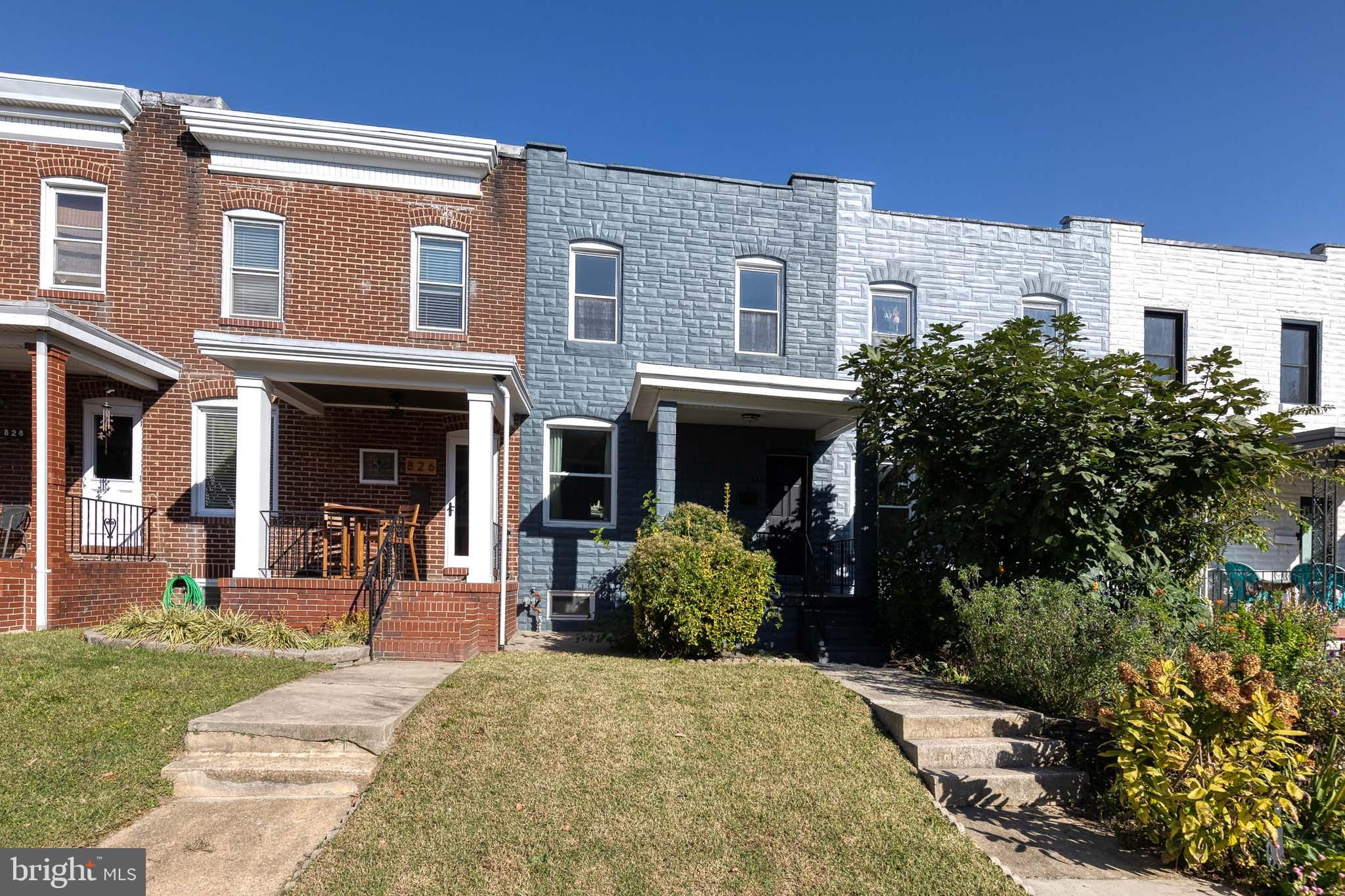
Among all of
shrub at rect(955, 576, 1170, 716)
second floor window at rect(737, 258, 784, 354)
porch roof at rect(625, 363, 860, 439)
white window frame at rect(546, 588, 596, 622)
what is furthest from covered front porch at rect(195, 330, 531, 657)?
shrub at rect(955, 576, 1170, 716)

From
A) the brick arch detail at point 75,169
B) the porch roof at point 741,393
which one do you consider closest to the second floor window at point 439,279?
the porch roof at point 741,393

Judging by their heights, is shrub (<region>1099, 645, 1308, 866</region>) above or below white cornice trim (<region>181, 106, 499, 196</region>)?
below

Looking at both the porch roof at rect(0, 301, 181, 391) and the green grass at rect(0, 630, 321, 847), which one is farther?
the porch roof at rect(0, 301, 181, 391)

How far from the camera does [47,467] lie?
855 cm

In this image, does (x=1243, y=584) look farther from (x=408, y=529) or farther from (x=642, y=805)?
(x=408, y=529)

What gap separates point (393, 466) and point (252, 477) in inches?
113

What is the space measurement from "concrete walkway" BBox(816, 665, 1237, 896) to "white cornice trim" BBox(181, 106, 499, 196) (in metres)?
9.45

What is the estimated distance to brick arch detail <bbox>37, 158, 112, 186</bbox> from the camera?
10674mm

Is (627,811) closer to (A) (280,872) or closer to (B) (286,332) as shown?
(A) (280,872)

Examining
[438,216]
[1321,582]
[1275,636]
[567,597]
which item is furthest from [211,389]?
[1321,582]

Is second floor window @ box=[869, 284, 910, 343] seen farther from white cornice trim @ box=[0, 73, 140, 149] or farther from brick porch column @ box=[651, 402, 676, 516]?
white cornice trim @ box=[0, 73, 140, 149]

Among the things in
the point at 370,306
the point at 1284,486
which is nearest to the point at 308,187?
the point at 370,306

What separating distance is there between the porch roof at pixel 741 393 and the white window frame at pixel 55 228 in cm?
789

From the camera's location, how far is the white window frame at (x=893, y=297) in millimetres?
12531
